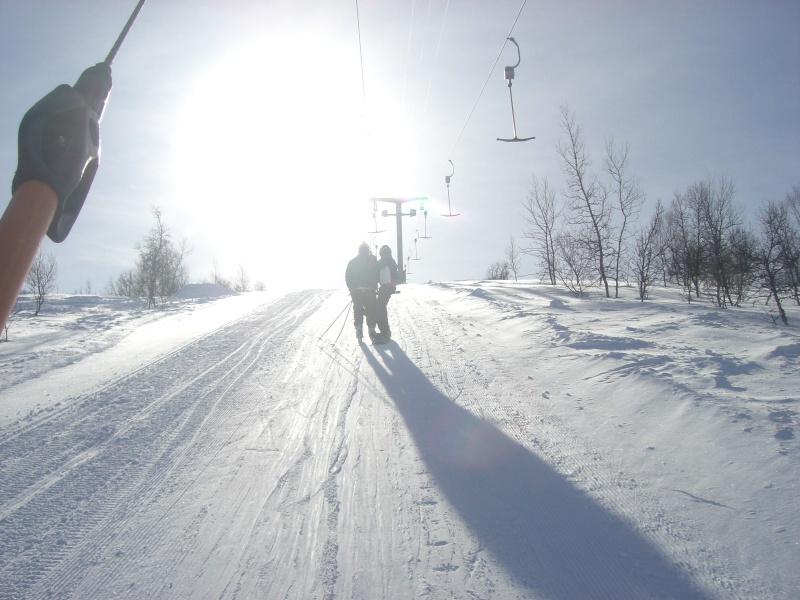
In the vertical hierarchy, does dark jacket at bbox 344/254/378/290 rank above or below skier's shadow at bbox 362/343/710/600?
above

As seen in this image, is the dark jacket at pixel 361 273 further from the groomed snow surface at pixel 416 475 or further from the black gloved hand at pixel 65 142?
the black gloved hand at pixel 65 142

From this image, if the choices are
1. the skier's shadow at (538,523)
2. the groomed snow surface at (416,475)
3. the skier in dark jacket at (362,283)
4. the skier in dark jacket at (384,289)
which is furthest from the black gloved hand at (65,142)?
the skier in dark jacket at (362,283)

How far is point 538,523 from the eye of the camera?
371 cm

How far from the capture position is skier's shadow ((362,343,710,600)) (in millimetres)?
3064

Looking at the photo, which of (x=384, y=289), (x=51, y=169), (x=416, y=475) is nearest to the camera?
(x=51, y=169)

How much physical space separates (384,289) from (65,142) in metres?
9.80

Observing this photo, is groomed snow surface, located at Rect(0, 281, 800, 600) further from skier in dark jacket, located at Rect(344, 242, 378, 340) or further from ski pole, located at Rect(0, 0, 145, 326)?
ski pole, located at Rect(0, 0, 145, 326)

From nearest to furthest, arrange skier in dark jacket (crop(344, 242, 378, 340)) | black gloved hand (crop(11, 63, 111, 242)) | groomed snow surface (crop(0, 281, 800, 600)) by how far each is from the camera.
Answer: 1. black gloved hand (crop(11, 63, 111, 242))
2. groomed snow surface (crop(0, 281, 800, 600))
3. skier in dark jacket (crop(344, 242, 378, 340))

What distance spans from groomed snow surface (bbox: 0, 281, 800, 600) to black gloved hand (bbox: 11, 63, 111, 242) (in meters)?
2.73

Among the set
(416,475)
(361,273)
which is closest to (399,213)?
(361,273)

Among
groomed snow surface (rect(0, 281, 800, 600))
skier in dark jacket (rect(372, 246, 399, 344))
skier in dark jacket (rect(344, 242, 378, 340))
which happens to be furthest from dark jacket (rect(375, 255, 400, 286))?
groomed snow surface (rect(0, 281, 800, 600))

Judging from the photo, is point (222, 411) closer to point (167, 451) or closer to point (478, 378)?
point (167, 451)

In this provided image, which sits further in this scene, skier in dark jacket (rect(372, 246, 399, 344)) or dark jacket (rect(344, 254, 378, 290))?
dark jacket (rect(344, 254, 378, 290))

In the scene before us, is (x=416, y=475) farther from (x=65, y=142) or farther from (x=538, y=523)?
(x=65, y=142)
